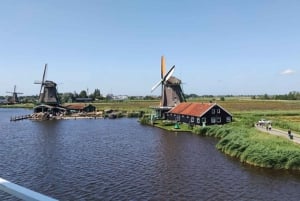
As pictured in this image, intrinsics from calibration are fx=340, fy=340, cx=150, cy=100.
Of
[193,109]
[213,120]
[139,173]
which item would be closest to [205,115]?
[213,120]

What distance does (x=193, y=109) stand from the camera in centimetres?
5044

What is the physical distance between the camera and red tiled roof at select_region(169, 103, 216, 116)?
4748cm

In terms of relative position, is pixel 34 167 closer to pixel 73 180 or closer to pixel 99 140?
pixel 73 180

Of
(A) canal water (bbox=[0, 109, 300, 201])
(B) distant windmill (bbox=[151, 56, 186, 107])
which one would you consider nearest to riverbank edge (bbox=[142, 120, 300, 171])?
(A) canal water (bbox=[0, 109, 300, 201])

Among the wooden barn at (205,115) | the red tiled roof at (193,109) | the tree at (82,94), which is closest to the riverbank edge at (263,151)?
the wooden barn at (205,115)

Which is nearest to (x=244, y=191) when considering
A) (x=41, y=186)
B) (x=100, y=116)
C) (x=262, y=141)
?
(x=262, y=141)

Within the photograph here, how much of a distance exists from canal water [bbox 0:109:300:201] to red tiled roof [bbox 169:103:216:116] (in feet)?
40.7

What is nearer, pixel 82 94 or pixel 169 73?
pixel 169 73

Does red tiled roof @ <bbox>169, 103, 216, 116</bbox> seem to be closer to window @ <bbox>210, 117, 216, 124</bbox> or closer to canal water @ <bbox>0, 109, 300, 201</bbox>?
window @ <bbox>210, 117, 216, 124</bbox>

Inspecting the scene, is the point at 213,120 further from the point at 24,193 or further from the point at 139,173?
the point at 24,193

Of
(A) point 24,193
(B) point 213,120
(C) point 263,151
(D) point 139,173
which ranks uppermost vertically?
(A) point 24,193

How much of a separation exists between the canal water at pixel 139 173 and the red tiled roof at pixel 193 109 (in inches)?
488

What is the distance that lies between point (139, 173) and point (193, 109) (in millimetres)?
29234

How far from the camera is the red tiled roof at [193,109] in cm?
4748
